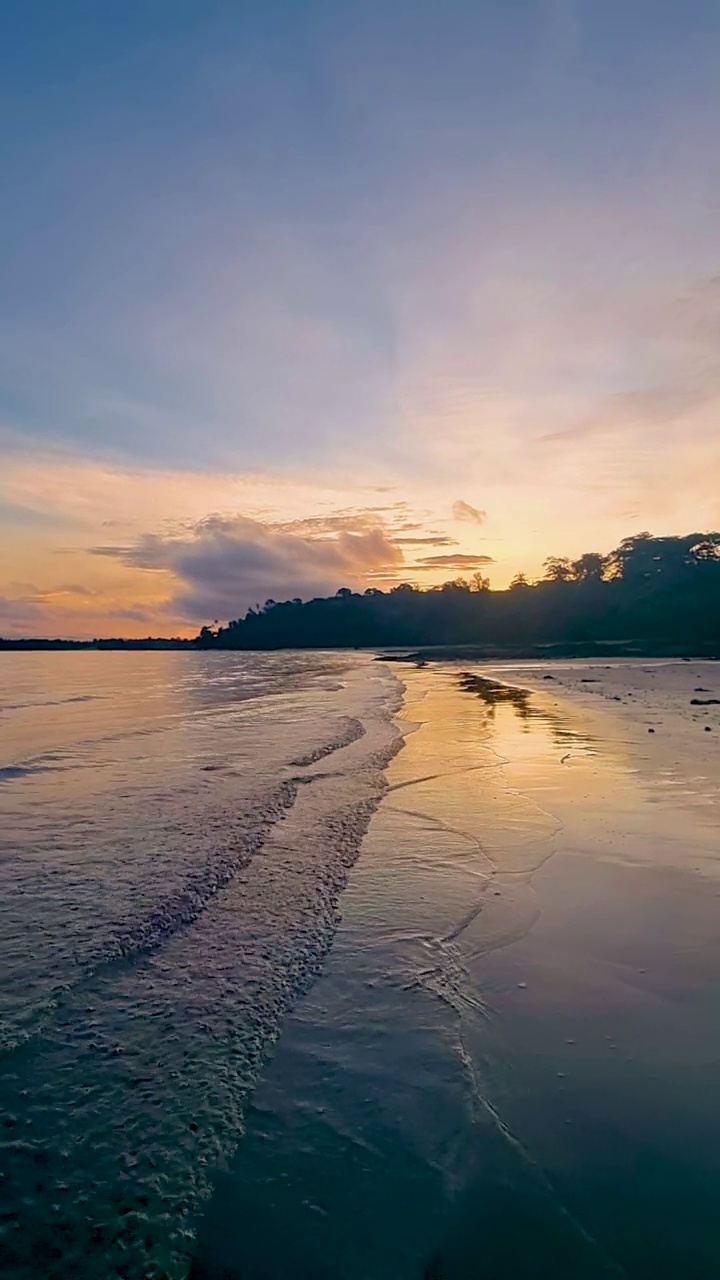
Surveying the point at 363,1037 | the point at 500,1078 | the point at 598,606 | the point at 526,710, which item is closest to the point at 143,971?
the point at 363,1037

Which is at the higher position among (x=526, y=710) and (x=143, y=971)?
(x=526, y=710)

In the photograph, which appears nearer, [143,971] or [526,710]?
[143,971]

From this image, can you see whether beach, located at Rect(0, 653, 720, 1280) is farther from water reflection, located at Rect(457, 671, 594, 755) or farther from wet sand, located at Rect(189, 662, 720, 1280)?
water reflection, located at Rect(457, 671, 594, 755)

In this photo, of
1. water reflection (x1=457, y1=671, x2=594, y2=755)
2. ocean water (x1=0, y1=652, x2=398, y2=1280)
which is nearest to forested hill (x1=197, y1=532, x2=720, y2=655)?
water reflection (x1=457, y1=671, x2=594, y2=755)

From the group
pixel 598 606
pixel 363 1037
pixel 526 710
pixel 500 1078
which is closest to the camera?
pixel 500 1078

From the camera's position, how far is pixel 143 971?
20.7 feet

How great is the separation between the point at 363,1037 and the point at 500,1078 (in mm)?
1051

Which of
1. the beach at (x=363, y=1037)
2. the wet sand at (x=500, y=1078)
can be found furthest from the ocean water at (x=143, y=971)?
the wet sand at (x=500, y=1078)

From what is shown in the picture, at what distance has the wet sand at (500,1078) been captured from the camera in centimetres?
345

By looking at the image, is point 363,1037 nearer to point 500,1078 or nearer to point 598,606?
point 500,1078

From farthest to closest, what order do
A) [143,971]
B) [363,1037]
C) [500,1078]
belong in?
[143,971] < [363,1037] < [500,1078]

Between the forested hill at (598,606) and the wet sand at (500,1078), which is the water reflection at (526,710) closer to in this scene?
the wet sand at (500,1078)

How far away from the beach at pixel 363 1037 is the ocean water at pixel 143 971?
0.02 meters

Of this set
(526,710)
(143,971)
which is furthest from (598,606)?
(143,971)
